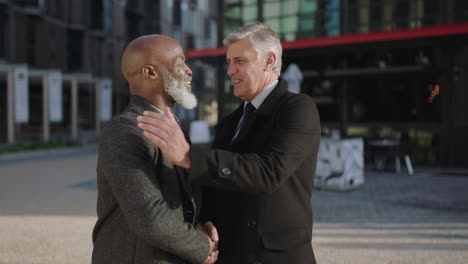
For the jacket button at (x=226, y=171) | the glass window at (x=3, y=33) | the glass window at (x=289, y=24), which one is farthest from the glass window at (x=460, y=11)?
the glass window at (x=3, y=33)

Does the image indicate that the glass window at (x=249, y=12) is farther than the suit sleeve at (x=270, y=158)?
Yes

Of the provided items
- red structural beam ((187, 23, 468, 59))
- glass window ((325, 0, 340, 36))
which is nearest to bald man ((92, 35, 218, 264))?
red structural beam ((187, 23, 468, 59))

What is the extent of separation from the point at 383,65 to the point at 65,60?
2163 centimetres

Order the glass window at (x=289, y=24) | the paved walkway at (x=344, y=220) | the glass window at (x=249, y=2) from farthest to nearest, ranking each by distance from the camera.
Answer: the glass window at (x=249, y=2)
the glass window at (x=289, y=24)
the paved walkway at (x=344, y=220)

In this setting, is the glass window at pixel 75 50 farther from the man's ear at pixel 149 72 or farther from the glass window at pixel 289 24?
the man's ear at pixel 149 72

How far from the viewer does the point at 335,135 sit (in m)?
11.6

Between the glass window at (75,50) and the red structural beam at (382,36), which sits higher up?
the glass window at (75,50)

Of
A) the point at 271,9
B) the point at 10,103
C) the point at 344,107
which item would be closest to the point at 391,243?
the point at 344,107

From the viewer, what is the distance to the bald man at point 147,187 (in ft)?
5.18

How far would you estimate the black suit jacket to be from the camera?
1.67 m

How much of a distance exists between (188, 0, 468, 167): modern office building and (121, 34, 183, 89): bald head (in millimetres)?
12293

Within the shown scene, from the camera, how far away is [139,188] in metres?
1.56

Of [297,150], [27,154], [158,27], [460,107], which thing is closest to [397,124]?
[460,107]

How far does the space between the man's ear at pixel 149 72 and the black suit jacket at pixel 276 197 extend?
42 centimetres
